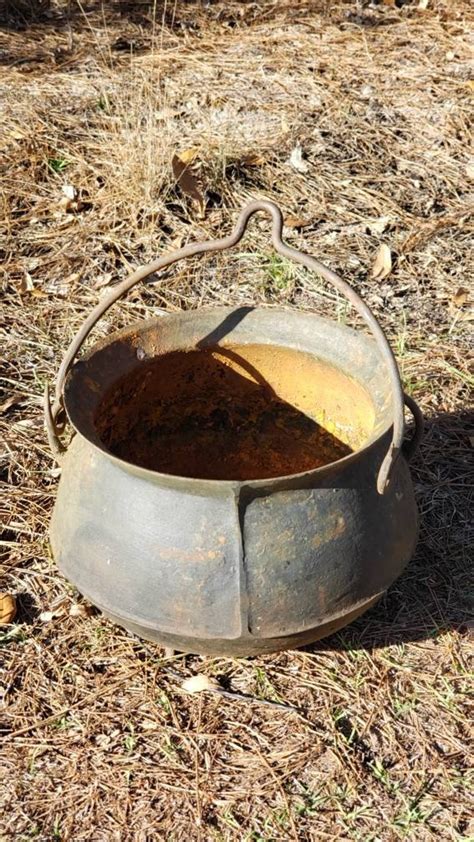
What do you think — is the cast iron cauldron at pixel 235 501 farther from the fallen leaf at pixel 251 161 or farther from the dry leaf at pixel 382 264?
→ the fallen leaf at pixel 251 161

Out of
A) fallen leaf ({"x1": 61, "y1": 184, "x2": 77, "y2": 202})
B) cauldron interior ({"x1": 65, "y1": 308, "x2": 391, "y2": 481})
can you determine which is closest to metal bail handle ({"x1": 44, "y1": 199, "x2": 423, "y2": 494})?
cauldron interior ({"x1": 65, "y1": 308, "x2": 391, "y2": 481})

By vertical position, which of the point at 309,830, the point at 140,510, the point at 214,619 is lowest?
the point at 309,830

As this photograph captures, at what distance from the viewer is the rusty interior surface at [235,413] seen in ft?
8.86

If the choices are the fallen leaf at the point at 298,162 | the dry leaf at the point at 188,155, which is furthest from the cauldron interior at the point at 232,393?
the fallen leaf at the point at 298,162

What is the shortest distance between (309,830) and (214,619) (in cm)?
49

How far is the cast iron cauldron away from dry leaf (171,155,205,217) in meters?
1.80

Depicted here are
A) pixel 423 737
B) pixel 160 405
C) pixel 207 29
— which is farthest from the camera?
pixel 207 29

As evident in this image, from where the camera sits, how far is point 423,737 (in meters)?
2.37

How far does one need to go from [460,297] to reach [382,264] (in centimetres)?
36

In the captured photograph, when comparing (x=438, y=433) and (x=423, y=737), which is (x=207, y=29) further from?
(x=423, y=737)

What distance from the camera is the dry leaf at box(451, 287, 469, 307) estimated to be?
395cm

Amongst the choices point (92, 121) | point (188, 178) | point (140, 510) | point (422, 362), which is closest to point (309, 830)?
point (140, 510)

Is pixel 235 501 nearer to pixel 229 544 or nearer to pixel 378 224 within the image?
pixel 229 544

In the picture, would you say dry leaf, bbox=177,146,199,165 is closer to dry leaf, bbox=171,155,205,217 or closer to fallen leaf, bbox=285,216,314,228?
dry leaf, bbox=171,155,205,217
